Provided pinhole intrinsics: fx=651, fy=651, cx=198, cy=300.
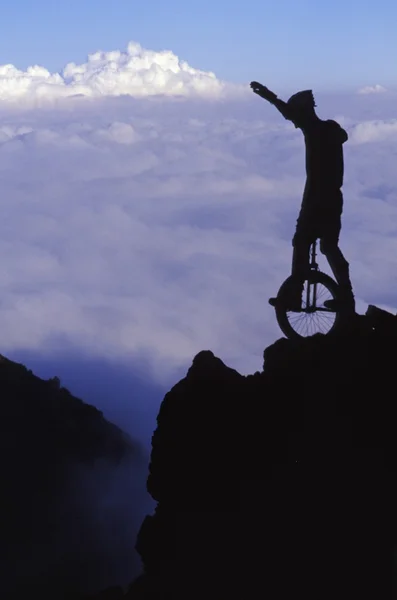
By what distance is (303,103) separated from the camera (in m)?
11.4

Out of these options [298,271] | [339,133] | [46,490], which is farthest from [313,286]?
[46,490]

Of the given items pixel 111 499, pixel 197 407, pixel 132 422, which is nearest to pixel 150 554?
pixel 197 407

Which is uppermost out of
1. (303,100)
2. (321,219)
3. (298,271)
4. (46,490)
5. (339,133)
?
(303,100)

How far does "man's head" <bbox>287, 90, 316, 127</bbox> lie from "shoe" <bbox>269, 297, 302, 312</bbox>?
3312mm

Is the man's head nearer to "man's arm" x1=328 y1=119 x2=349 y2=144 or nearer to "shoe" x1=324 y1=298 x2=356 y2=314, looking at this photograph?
"man's arm" x1=328 y1=119 x2=349 y2=144

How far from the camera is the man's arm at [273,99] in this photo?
1114 centimetres

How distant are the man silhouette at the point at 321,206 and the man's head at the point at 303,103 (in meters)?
0.04

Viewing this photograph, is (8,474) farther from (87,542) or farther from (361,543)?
(361,543)

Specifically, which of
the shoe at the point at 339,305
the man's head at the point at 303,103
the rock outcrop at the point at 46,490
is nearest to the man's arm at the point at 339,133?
the man's head at the point at 303,103

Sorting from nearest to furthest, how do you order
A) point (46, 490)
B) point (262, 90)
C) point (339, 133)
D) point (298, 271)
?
point (262, 90) < point (339, 133) < point (298, 271) < point (46, 490)

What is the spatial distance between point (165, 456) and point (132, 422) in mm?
145600

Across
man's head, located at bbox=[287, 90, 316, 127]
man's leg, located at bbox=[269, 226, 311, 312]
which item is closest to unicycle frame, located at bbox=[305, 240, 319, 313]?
man's leg, located at bbox=[269, 226, 311, 312]

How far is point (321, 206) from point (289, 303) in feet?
6.15

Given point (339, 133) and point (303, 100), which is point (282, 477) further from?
point (303, 100)
